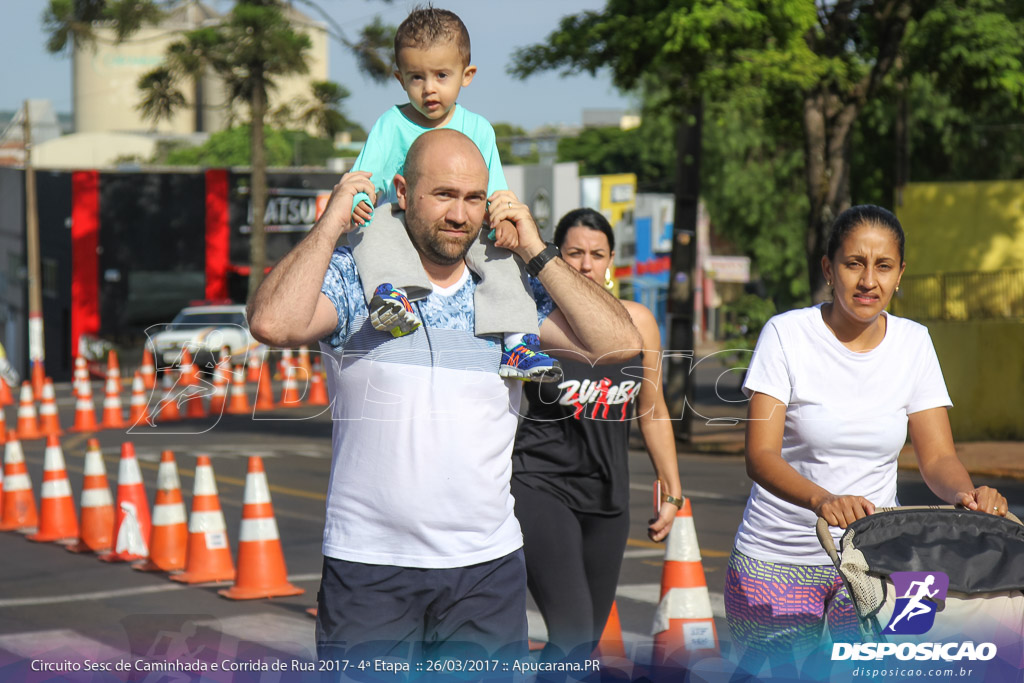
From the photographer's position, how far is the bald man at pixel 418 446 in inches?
140

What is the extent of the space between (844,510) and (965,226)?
66.6 ft

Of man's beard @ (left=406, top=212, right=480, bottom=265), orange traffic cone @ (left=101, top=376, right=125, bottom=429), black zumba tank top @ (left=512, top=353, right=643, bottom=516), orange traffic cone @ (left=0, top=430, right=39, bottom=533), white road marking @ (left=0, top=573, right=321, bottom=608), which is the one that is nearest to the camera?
man's beard @ (left=406, top=212, right=480, bottom=265)

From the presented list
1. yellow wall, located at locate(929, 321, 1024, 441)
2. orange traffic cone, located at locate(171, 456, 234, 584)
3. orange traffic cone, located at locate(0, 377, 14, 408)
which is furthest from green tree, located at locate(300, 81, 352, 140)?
orange traffic cone, located at locate(171, 456, 234, 584)

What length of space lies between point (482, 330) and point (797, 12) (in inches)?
538

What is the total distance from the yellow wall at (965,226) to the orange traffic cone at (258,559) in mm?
16281

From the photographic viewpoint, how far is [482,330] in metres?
3.67

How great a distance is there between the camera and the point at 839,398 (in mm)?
4195

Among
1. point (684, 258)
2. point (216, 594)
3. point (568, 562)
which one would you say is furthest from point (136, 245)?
point (568, 562)

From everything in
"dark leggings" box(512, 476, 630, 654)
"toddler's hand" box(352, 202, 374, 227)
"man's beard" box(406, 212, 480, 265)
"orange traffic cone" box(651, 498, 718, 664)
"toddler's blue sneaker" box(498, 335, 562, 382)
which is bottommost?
"orange traffic cone" box(651, 498, 718, 664)

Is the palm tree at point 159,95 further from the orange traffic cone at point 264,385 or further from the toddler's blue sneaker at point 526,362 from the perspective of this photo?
the toddler's blue sneaker at point 526,362

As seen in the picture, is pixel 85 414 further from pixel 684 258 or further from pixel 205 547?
pixel 205 547

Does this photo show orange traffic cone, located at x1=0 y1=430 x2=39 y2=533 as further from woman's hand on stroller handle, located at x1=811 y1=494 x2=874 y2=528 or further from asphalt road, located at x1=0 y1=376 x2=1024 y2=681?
woman's hand on stroller handle, located at x1=811 y1=494 x2=874 y2=528

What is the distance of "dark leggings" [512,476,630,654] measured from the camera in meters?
5.25

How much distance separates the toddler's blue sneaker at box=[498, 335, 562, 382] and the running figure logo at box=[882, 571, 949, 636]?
108 cm
